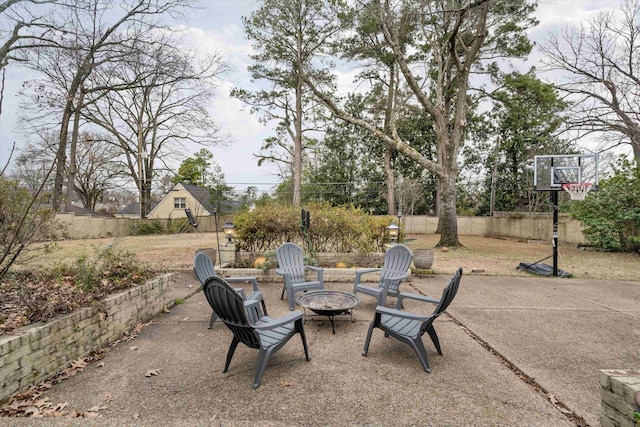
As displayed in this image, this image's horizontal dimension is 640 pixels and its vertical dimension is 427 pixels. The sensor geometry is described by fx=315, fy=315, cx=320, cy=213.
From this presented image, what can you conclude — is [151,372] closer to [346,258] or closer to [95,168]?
[346,258]

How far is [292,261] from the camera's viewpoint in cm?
514

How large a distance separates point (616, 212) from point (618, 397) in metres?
11.9

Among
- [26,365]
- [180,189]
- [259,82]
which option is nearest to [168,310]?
[26,365]

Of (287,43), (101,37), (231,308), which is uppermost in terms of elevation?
(287,43)

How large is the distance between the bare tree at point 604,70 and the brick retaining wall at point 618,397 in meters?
14.2

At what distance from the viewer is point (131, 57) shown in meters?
13.0

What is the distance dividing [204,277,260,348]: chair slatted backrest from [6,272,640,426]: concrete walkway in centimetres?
38

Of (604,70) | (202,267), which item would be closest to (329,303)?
(202,267)

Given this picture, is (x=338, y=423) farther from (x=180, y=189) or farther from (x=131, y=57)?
(x=180, y=189)

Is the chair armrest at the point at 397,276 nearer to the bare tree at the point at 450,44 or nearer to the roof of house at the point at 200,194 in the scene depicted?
the bare tree at the point at 450,44

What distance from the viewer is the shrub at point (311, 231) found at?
693cm

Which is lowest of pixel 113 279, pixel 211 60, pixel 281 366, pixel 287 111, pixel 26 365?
pixel 281 366

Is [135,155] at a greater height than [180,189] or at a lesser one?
greater

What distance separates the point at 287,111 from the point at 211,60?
495cm
